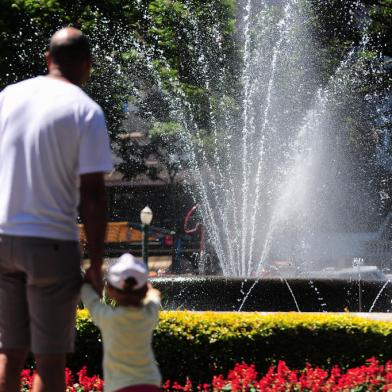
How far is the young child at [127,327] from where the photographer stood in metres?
3.20

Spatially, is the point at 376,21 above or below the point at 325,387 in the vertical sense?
above

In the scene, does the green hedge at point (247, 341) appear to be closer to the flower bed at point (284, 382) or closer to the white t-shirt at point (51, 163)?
the flower bed at point (284, 382)

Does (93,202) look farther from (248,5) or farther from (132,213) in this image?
(132,213)

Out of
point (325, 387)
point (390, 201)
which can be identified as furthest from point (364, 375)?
point (390, 201)

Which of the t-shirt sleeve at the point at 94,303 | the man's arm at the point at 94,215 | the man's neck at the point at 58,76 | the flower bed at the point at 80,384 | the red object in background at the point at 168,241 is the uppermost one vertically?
the man's neck at the point at 58,76

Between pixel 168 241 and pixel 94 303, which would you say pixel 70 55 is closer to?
pixel 94 303

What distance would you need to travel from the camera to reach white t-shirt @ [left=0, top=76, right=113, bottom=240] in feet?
10.2

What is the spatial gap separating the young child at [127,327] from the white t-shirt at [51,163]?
233mm

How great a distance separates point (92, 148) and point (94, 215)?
0.24 m

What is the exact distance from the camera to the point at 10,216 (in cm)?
314

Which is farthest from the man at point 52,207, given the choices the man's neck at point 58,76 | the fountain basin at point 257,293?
the fountain basin at point 257,293

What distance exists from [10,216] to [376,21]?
25.2 m

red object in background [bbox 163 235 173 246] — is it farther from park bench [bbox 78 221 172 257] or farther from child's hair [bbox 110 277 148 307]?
child's hair [bbox 110 277 148 307]

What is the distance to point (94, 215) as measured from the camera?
3.14m
